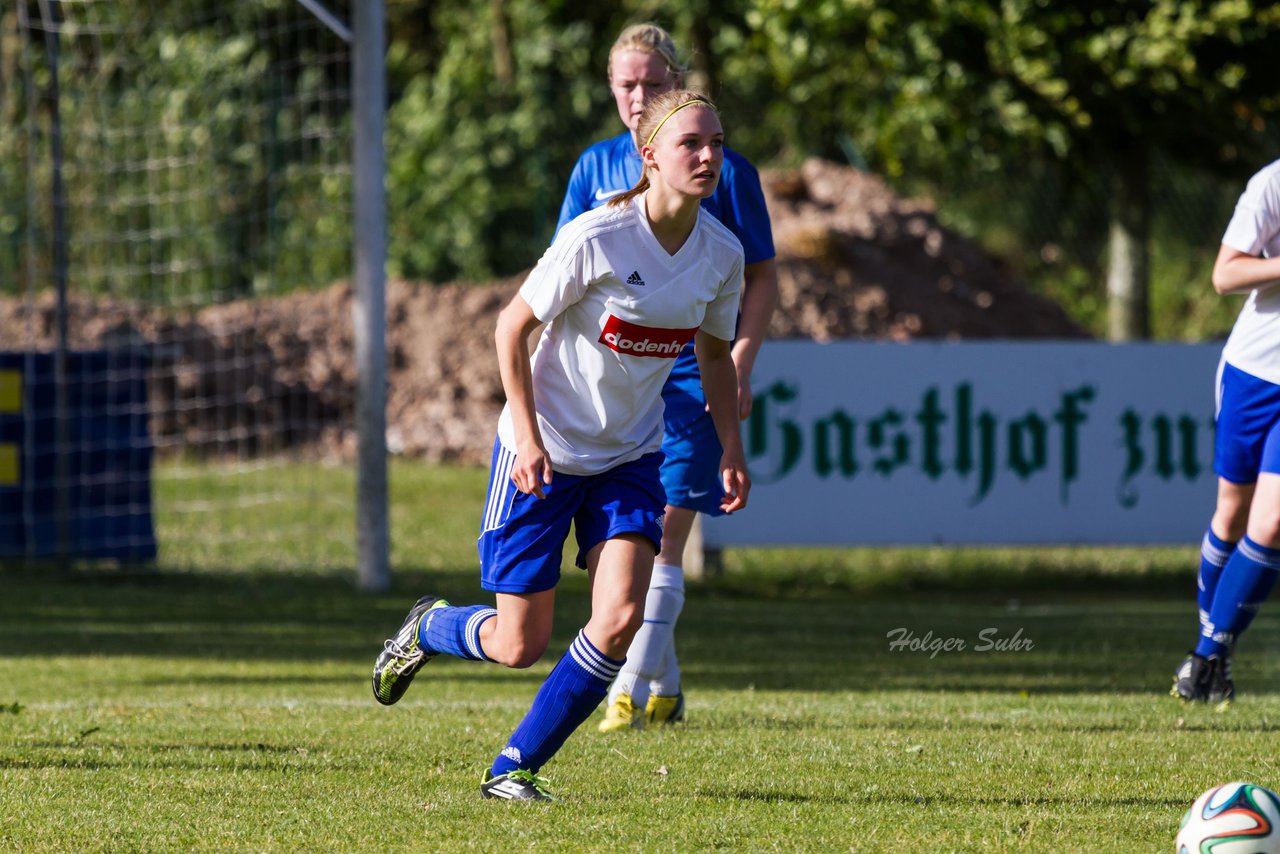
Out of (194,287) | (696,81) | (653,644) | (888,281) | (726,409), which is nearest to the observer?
(726,409)

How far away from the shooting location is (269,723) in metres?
5.65

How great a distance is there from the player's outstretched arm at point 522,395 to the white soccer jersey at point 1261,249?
2813 mm

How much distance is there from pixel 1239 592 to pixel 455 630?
9.36 feet

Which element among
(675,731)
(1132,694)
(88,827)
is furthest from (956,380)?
(88,827)

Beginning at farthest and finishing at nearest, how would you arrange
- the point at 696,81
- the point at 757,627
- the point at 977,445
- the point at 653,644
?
the point at 696,81, the point at 977,445, the point at 757,627, the point at 653,644

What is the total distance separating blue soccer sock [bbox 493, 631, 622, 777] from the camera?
13.9 feet

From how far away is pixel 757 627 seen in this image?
29.0 feet

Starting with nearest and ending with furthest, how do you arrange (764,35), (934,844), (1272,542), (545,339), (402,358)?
(934,844)
(545,339)
(1272,542)
(764,35)
(402,358)

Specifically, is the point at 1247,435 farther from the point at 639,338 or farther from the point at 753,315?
the point at 639,338

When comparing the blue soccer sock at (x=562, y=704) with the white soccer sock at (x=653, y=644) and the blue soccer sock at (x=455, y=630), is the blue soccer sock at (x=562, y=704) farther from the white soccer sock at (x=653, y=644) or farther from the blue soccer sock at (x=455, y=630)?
the white soccer sock at (x=653, y=644)

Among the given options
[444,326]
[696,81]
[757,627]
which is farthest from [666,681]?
[696,81]

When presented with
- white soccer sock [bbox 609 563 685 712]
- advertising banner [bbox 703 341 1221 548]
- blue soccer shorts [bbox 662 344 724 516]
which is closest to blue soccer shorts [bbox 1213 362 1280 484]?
blue soccer shorts [bbox 662 344 724 516]

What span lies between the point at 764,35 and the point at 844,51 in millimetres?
720

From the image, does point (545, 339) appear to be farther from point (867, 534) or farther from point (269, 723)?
point (867, 534)
